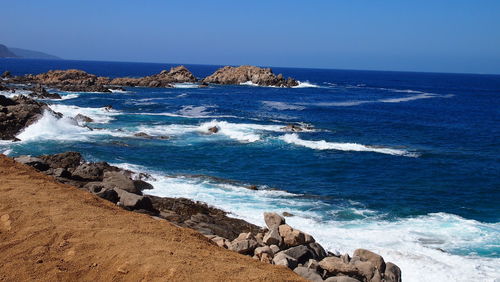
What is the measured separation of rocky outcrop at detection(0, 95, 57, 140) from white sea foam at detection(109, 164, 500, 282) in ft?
58.4

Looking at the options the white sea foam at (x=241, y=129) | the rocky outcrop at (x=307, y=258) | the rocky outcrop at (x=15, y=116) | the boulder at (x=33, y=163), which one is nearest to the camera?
the rocky outcrop at (x=307, y=258)

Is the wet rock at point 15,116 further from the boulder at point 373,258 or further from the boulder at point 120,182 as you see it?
the boulder at point 373,258

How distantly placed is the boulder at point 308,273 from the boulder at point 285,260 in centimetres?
19

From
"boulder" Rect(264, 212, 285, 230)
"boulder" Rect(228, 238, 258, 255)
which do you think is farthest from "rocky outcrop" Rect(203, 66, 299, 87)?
"boulder" Rect(228, 238, 258, 255)

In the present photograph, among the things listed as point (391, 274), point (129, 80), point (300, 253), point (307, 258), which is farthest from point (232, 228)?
point (129, 80)

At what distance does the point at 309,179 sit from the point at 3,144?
22.1m

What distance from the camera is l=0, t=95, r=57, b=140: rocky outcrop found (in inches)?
1388

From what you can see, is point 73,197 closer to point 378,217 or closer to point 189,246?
point 189,246

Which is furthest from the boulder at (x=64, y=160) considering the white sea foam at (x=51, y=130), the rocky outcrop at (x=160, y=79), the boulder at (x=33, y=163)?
the rocky outcrop at (x=160, y=79)

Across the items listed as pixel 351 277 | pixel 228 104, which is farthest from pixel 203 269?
pixel 228 104

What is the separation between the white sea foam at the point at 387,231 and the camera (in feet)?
51.7

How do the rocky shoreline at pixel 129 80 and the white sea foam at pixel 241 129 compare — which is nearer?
the white sea foam at pixel 241 129

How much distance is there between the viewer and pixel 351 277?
12469 millimetres

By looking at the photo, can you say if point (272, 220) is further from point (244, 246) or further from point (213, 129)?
point (213, 129)
